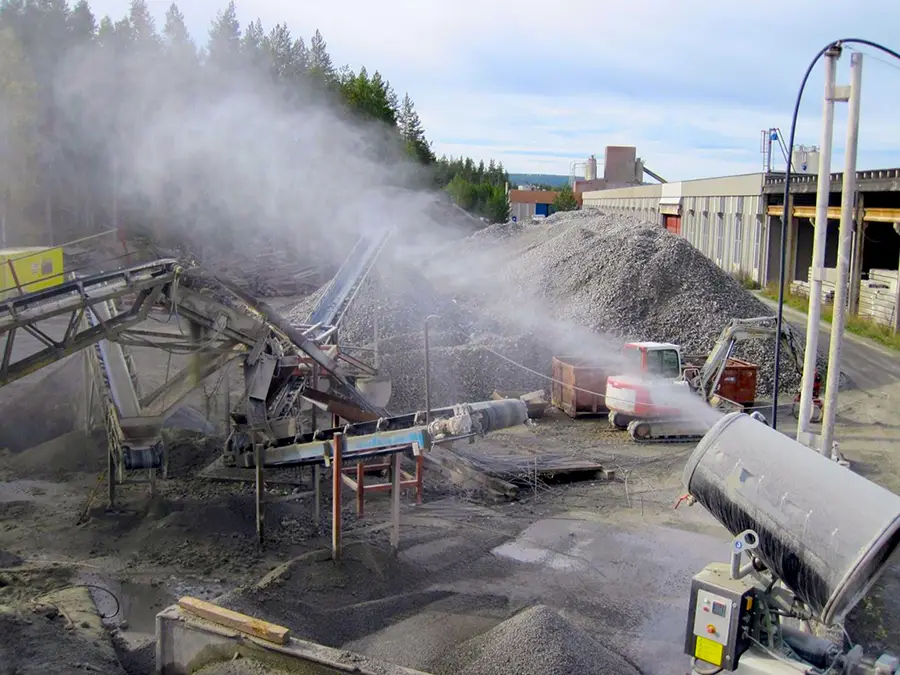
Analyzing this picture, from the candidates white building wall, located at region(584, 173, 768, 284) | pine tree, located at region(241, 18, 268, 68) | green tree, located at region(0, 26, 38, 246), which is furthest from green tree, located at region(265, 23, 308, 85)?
white building wall, located at region(584, 173, 768, 284)

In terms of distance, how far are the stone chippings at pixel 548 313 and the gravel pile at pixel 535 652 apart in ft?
35.8

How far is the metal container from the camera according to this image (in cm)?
579

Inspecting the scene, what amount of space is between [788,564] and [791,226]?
34891 millimetres

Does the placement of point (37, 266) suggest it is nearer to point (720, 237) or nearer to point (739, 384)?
point (739, 384)

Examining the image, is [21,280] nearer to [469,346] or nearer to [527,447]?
[469,346]

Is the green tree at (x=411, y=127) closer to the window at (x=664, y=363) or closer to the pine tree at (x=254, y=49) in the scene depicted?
the pine tree at (x=254, y=49)

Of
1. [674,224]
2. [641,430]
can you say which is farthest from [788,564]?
[674,224]

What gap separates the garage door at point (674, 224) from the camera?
51631 mm

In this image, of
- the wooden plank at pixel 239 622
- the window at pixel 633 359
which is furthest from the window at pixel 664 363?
the wooden plank at pixel 239 622

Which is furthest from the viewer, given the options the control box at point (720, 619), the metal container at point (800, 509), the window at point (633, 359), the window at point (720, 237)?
the window at point (720, 237)

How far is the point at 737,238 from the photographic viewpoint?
1635 inches

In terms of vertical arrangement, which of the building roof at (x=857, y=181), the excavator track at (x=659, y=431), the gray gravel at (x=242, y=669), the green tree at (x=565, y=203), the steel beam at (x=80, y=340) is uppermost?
the green tree at (x=565, y=203)

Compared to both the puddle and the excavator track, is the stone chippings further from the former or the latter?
the puddle

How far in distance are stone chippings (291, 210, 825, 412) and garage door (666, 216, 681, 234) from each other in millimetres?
24000
